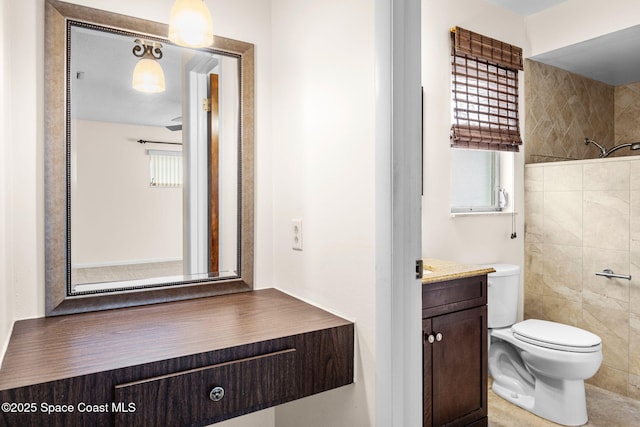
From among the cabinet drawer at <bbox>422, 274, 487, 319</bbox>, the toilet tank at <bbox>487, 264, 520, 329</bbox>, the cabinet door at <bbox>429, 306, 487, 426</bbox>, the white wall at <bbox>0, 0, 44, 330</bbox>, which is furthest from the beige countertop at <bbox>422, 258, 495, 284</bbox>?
the white wall at <bbox>0, 0, 44, 330</bbox>

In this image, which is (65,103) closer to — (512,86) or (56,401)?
(56,401)

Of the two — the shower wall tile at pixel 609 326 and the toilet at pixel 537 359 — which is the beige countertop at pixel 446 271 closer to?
the toilet at pixel 537 359

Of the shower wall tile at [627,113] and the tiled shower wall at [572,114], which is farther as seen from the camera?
the shower wall tile at [627,113]

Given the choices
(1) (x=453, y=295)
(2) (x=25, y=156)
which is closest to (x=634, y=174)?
(1) (x=453, y=295)

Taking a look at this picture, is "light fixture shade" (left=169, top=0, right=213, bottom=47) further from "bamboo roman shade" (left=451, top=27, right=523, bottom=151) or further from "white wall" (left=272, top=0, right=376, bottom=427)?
"bamboo roman shade" (left=451, top=27, right=523, bottom=151)

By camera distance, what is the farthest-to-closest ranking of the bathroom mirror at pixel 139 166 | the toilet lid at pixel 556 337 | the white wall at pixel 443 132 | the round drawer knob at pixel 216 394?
the white wall at pixel 443 132 < the toilet lid at pixel 556 337 < the bathroom mirror at pixel 139 166 < the round drawer knob at pixel 216 394

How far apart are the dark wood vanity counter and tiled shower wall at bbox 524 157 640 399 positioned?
2.16m

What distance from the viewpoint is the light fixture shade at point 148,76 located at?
1.43 metres

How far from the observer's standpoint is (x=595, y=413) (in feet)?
7.60

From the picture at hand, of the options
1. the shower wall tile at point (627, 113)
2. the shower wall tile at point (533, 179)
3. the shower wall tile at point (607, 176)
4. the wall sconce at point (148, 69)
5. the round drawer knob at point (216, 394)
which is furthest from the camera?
the shower wall tile at point (627, 113)

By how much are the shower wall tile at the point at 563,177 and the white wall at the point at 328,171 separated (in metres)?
2.09

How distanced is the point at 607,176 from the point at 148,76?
2.67m

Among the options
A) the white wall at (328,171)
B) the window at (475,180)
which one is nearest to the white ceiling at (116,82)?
the white wall at (328,171)

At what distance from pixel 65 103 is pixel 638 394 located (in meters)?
3.34
